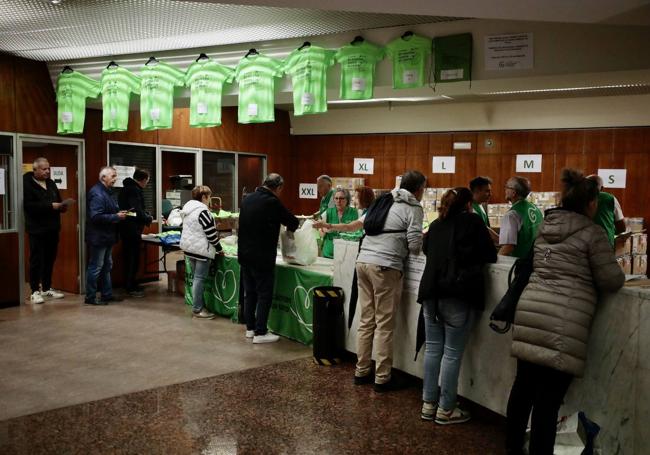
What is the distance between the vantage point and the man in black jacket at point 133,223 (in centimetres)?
779

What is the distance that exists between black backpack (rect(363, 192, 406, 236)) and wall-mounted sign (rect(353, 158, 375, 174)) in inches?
256

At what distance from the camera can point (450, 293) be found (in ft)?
11.7

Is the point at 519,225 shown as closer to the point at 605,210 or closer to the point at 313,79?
the point at 605,210

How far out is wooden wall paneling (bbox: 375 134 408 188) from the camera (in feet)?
34.3

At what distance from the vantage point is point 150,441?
3480 millimetres

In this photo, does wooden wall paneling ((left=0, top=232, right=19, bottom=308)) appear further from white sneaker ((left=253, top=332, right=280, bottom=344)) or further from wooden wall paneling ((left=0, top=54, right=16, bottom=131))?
white sneaker ((left=253, top=332, right=280, bottom=344))

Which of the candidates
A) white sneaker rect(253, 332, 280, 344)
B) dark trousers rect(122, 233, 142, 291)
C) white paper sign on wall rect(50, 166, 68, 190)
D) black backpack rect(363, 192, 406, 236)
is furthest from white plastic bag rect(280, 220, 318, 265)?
white paper sign on wall rect(50, 166, 68, 190)

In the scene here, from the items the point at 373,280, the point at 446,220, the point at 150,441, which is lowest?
the point at 150,441

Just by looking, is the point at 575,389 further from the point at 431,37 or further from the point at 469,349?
the point at 431,37

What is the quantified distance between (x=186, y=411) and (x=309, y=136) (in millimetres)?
8116

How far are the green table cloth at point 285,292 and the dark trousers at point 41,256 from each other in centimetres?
215

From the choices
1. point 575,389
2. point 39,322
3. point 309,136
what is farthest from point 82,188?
point 575,389

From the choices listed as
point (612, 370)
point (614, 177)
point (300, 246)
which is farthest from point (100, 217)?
point (614, 177)

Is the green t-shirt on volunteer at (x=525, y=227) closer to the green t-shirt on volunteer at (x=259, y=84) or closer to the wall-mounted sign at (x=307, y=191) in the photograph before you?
the green t-shirt on volunteer at (x=259, y=84)
